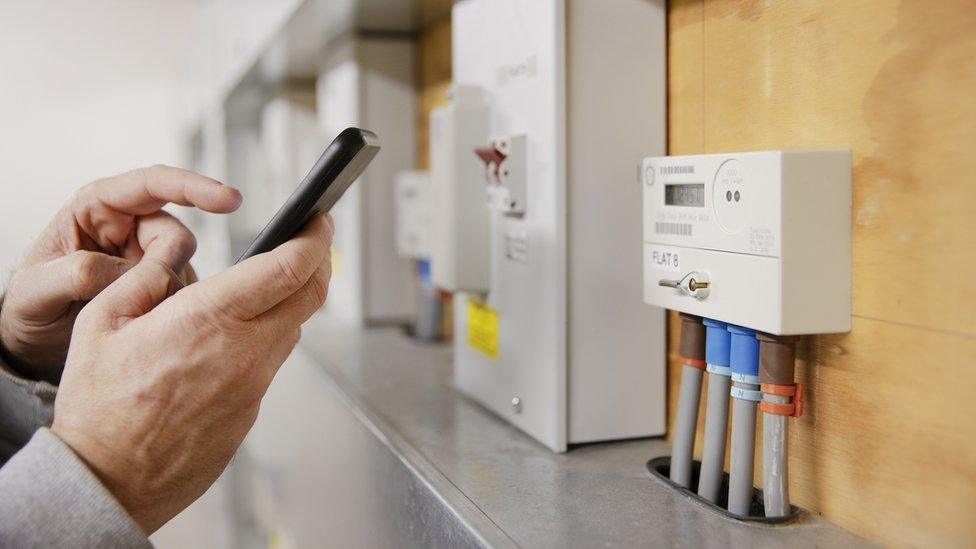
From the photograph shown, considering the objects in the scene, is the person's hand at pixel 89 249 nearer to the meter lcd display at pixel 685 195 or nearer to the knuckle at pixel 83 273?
the knuckle at pixel 83 273

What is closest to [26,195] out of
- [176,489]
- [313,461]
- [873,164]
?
[313,461]

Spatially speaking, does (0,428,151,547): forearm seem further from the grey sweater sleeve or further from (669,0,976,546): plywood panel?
(669,0,976,546): plywood panel

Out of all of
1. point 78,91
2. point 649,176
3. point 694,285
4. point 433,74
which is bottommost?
point 694,285

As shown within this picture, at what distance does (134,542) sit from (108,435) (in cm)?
9

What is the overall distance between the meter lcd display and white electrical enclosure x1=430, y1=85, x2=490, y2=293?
339 millimetres

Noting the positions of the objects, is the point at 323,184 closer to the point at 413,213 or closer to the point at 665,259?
the point at 665,259

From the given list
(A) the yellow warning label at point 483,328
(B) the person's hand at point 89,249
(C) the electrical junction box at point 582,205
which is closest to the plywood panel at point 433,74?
(A) the yellow warning label at point 483,328

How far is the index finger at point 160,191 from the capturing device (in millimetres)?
785

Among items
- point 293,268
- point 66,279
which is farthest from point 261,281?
point 66,279

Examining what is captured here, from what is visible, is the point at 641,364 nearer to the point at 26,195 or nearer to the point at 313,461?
the point at 313,461

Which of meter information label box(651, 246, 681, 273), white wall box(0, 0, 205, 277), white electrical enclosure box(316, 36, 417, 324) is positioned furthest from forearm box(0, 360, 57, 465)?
white wall box(0, 0, 205, 277)

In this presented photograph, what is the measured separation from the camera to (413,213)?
1.73 meters

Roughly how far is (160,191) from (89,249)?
16 centimetres

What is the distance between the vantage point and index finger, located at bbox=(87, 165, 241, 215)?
79cm
